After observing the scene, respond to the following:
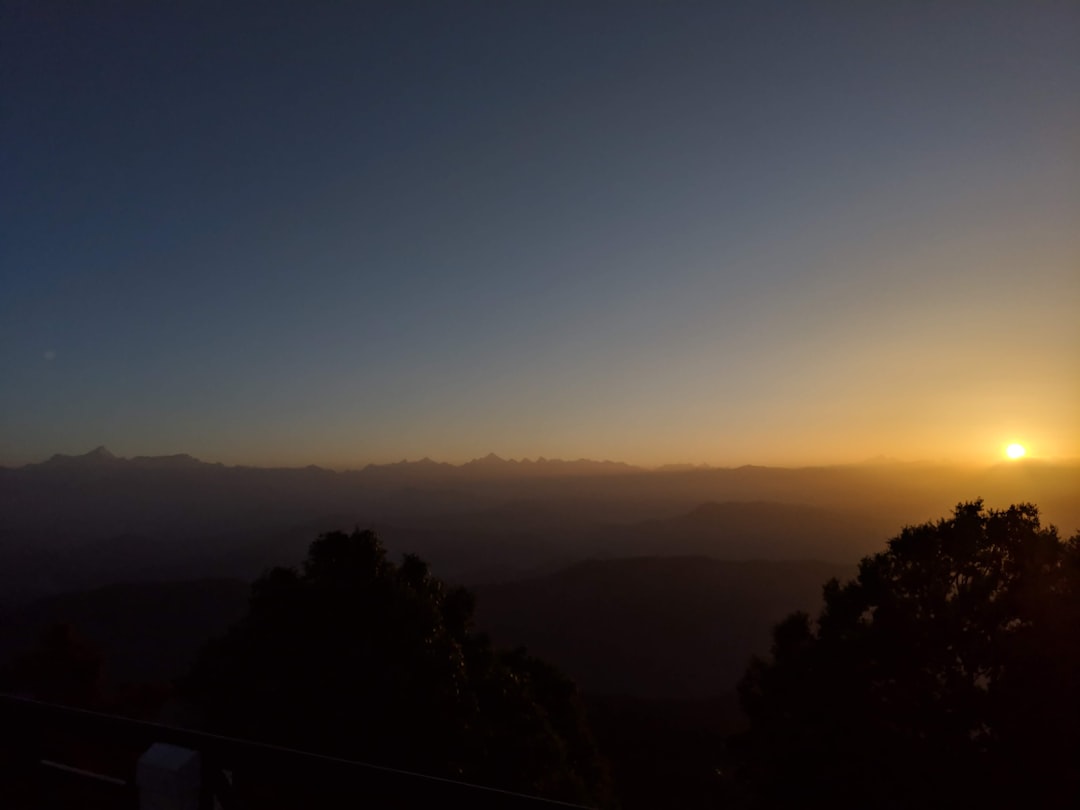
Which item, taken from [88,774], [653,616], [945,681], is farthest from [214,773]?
[653,616]

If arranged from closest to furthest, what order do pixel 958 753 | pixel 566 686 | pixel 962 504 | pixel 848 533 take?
1. pixel 958 753
2. pixel 962 504
3. pixel 566 686
4. pixel 848 533

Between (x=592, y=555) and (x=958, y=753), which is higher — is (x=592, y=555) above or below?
below

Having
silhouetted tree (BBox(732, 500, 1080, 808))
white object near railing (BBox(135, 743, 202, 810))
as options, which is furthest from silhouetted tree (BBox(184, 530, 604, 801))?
white object near railing (BBox(135, 743, 202, 810))

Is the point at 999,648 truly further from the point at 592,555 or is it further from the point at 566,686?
the point at 592,555

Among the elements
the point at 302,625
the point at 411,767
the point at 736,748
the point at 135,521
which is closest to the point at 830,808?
the point at 736,748

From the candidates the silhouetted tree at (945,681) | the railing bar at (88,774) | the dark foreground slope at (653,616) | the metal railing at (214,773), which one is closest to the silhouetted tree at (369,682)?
the silhouetted tree at (945,681)

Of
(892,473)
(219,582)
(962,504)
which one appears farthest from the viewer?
(892,473)

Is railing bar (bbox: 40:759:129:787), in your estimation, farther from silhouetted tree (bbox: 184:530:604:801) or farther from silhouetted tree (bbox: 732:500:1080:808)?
silhouetted tree (bbox: 732:500:1080:808)
